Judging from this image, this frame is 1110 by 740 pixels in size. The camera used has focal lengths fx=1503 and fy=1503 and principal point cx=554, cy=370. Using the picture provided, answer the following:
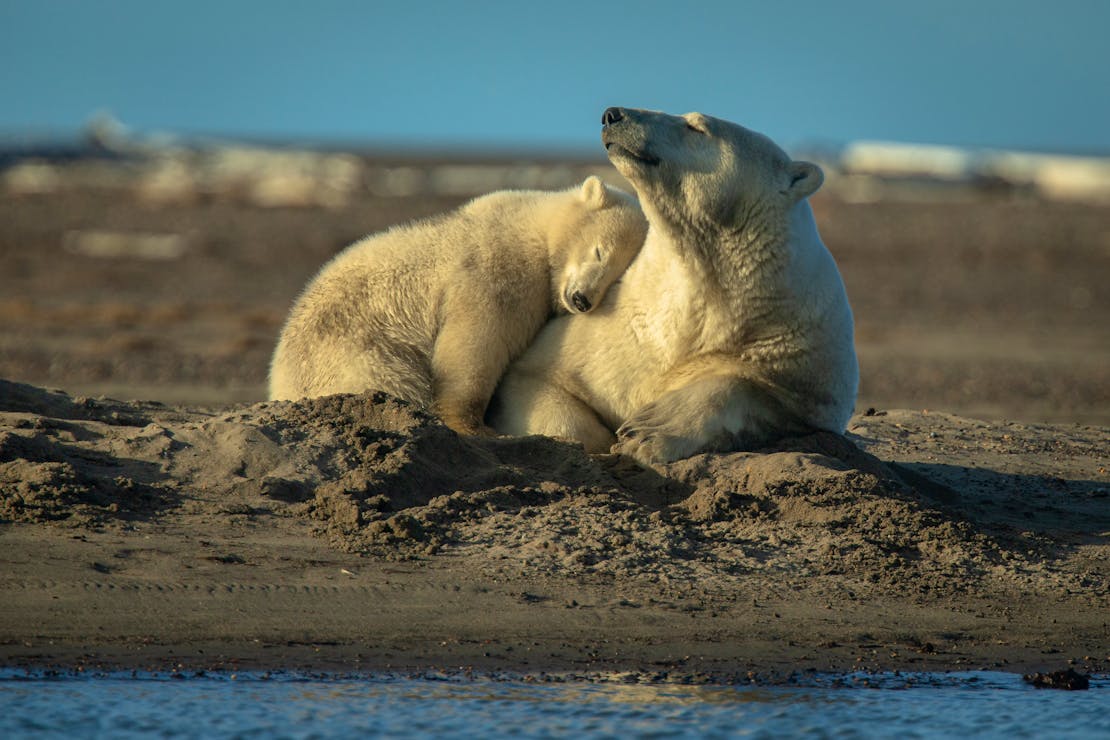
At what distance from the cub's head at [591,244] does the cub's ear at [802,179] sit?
0.95 metres

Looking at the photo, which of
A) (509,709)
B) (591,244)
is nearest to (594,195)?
(591,244)

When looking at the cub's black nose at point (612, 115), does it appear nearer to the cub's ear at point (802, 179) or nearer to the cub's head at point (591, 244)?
the cub's head at point (591, 244)

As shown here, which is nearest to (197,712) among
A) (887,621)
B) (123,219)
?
(887,621)

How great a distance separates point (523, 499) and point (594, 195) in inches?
72.7

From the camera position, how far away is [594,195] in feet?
25.1

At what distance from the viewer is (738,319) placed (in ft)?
23.0

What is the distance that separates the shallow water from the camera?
4.74m

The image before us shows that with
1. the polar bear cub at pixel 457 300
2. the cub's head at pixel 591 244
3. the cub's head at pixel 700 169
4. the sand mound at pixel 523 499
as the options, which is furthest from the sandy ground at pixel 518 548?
the cub's head at pixel 700 169

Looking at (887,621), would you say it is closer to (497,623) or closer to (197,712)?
(497,623)

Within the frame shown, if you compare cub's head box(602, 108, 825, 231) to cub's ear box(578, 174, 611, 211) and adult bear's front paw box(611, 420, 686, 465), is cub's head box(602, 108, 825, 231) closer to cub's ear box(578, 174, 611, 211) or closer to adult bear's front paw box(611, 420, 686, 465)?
cub's ear box(578, 174, 611, 211)

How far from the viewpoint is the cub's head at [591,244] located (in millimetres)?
7379

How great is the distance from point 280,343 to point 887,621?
11.6 ft

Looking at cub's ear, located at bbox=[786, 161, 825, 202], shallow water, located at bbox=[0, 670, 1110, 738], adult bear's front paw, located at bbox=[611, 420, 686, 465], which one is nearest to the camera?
shallow water, located at bbox=[0, 670, 1110, 738]

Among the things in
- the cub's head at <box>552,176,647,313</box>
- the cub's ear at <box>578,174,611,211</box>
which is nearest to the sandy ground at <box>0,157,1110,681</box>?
the cub's head at <box>552,176,647,313</box>
